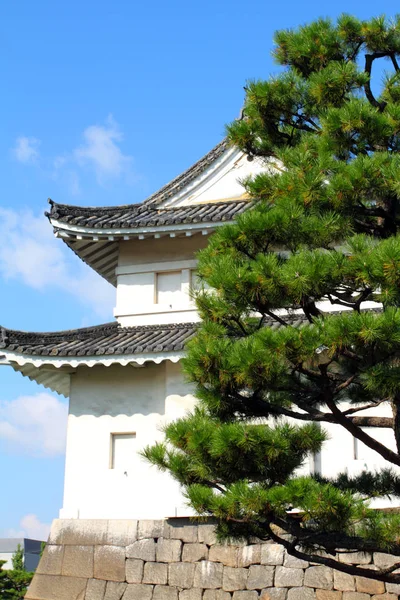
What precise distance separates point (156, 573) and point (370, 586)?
2.86 metres

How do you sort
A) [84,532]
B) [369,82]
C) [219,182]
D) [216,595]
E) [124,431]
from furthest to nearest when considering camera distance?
[219,182]
[124,431]
[84,532]
[216,595]
[369,82]

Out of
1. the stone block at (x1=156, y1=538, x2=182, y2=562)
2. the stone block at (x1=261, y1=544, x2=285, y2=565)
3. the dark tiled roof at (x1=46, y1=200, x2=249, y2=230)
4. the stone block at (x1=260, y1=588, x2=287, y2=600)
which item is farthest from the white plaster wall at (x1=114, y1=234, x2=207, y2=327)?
the stone block at (x1=260, y1=588, x2=287, y2=600)

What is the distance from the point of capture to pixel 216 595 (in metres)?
10.7

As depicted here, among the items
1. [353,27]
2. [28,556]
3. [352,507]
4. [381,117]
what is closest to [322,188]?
[381,117]

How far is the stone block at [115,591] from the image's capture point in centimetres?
1119

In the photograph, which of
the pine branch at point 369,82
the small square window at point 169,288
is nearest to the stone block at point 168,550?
the small square window at point 169,288

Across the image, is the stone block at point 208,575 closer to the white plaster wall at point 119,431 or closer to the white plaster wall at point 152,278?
the white plaster wall at point 119,431

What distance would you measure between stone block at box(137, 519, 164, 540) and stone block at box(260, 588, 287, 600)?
1642mm

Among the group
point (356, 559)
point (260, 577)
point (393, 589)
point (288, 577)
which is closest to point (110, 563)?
point (260, 577)

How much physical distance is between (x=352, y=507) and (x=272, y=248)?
7.95 ft

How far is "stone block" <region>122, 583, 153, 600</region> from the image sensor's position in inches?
436

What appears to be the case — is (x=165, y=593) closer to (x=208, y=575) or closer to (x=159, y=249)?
(x=208, y=575)

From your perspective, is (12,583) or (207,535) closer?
(207,535)

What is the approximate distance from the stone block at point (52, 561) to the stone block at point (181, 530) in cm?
163
